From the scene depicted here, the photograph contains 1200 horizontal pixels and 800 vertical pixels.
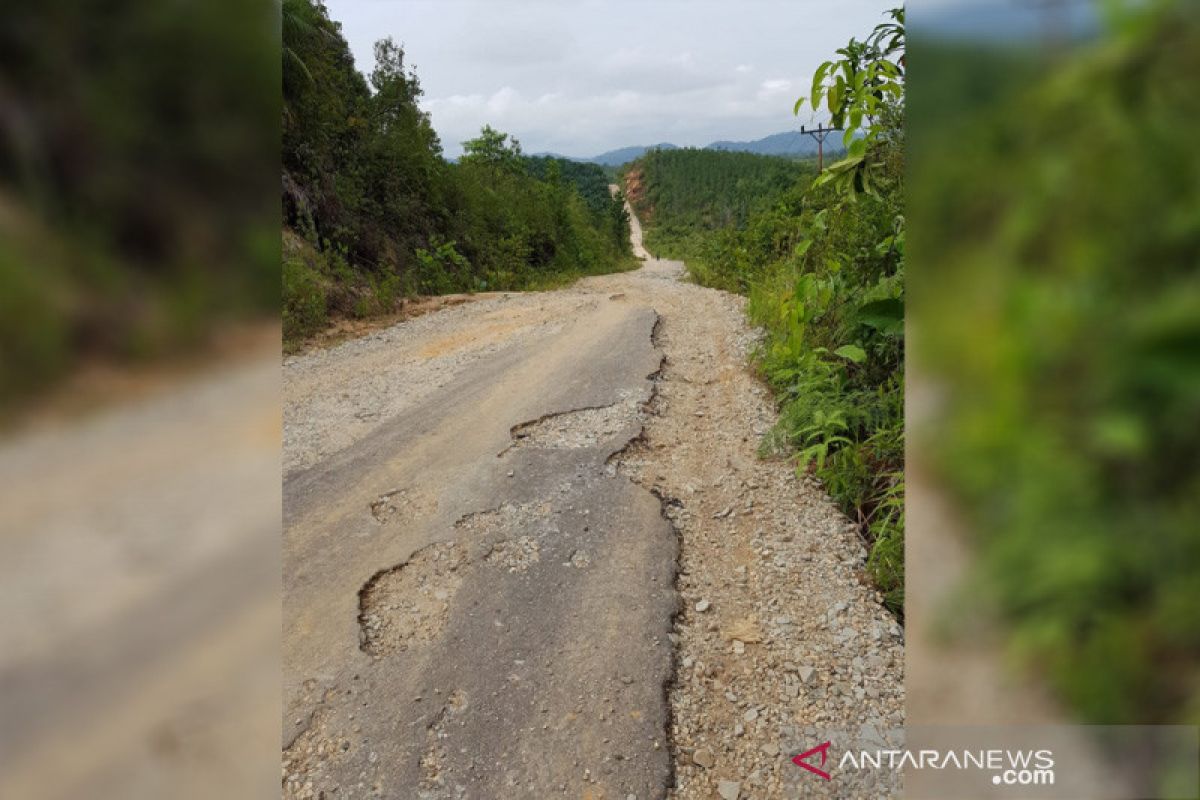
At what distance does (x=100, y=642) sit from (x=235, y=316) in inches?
6.1

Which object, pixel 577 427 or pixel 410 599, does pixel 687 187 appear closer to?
pixel 577 427

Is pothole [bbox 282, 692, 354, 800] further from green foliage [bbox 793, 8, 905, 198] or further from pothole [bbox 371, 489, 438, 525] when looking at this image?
green foliage [bbox 793, 8, 905, 198]

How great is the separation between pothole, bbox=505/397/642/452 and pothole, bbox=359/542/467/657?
71 centimetres

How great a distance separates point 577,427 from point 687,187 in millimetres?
43360

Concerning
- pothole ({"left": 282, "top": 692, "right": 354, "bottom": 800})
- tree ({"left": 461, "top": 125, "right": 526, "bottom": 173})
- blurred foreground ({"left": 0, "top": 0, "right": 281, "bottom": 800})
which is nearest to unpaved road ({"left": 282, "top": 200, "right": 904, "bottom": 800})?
pothole ({"left": 282, "top": 692, "right": 354, "bottom": 800})

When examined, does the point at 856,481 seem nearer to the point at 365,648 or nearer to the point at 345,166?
the point at 365,648

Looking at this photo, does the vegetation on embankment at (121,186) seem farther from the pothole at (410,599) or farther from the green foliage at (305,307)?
the green foliage at (305,307)

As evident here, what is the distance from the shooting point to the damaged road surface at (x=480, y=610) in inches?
42.7

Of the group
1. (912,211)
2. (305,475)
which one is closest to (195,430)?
(912,211)

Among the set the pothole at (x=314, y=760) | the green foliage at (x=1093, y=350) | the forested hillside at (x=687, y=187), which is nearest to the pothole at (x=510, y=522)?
the pothole at (x=314, y=760)

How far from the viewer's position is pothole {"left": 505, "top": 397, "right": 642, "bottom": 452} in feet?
7.95

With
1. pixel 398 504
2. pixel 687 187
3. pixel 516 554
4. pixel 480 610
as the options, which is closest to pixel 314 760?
pixel 480 610

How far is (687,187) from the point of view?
43.4 m

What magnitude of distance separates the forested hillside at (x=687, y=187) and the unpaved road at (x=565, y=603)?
93.5 feet
